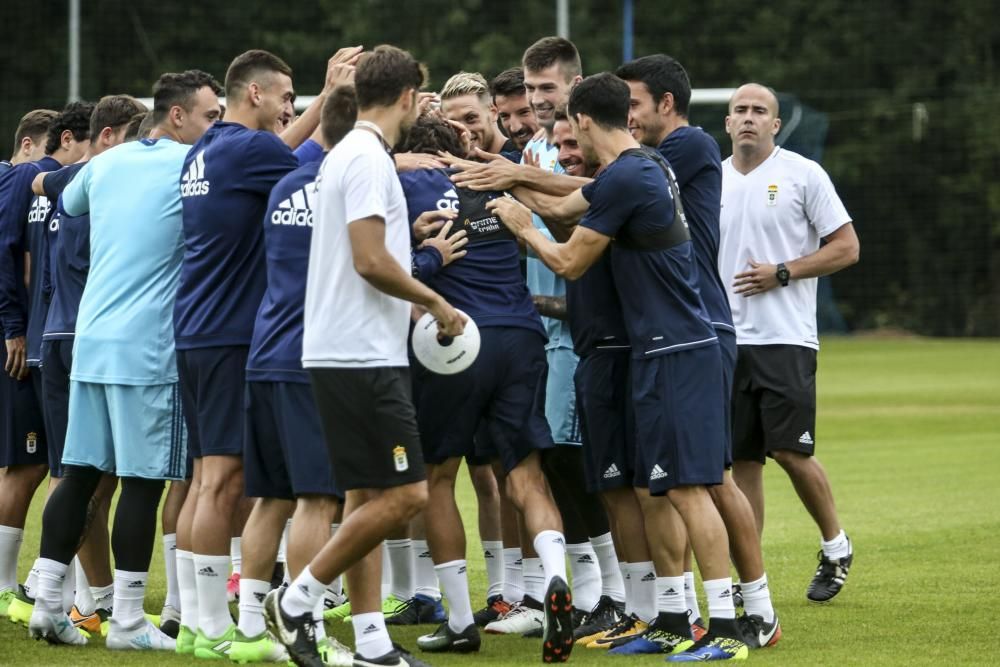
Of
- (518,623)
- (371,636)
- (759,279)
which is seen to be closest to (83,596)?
(518,623)

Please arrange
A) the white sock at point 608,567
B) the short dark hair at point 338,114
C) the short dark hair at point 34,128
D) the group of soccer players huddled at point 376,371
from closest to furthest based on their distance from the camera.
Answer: the group of soccer players huddled at point 376,371 < the short dark hair at point 338,114 < the white sock at point 608,567 < the short dark hair at point 34,128

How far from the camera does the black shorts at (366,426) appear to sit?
618 cm

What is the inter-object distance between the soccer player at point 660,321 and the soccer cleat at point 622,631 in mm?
544

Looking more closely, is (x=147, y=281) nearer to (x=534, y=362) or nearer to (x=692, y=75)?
(x=534, y=362)

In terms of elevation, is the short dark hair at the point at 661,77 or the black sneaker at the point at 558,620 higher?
the short dark hair at the point at 661,77

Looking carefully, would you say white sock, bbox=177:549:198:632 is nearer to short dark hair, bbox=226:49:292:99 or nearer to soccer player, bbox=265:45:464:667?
soccer player, bbox=265:45:464:667

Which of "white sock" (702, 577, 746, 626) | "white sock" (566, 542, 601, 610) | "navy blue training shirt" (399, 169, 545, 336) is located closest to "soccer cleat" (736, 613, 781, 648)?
"white sock" (702, 577, 746, 626)

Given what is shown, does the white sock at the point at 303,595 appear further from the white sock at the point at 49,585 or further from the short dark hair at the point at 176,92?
the short dark hair at the point at 176,92

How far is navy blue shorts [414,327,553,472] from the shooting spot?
23.3 feet

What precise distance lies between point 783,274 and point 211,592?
12.6 ft

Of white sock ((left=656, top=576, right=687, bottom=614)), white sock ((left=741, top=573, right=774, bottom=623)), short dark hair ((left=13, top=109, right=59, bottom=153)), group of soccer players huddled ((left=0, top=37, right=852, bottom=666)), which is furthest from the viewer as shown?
short dark hair ((left=13, top=109, right=59, bottom=153))

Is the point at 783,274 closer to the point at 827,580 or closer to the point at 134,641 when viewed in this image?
the point at 827,580

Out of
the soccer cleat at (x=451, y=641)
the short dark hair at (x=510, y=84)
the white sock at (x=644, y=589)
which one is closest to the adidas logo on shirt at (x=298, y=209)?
the soccer cleat at (x=451, y=641)

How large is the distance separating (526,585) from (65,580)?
2.47m
